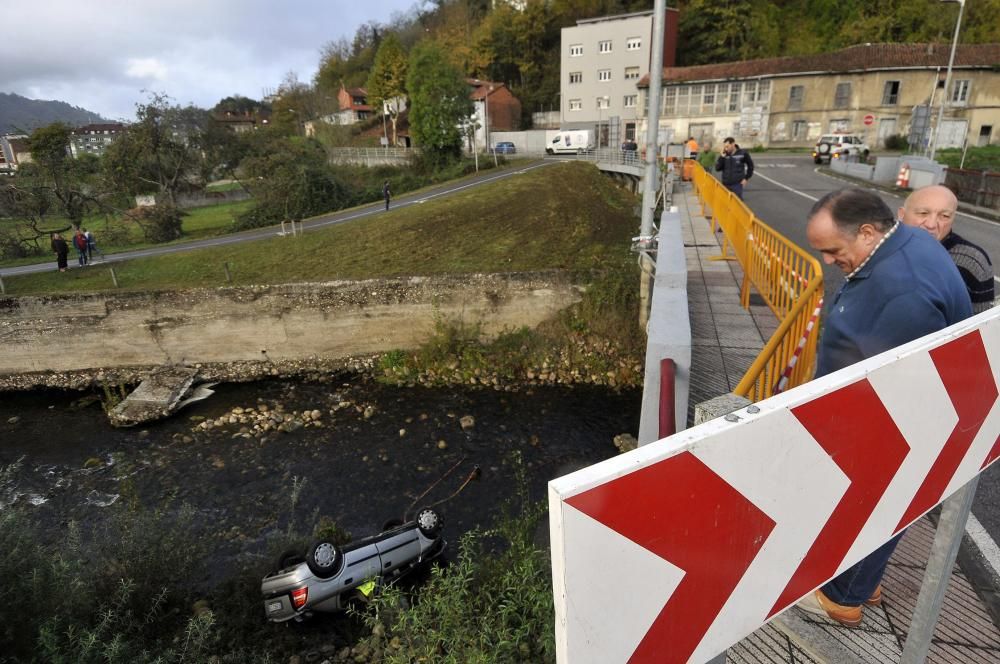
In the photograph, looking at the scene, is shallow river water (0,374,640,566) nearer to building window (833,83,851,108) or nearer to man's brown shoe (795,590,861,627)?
man's brown shoe (795,590,861,627)

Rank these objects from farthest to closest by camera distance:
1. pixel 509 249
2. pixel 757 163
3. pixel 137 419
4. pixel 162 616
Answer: pixel 757 163
pixel 509 249
pixel 137 419
pixel 162 616

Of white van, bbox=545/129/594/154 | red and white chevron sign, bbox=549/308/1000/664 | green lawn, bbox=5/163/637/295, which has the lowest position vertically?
green lawn, bbox=5/163/637/295

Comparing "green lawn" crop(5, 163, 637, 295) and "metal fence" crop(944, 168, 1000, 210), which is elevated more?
"metal fence" crop(944, 168, 1000, 210)

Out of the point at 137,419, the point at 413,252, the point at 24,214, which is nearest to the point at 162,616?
the point at 137,419

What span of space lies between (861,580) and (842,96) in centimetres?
4951

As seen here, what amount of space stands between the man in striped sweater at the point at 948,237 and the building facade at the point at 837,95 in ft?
138

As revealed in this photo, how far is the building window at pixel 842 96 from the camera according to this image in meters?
40.2

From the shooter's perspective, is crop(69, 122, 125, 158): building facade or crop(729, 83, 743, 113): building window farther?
crop(729, 83, 743, 113): building window

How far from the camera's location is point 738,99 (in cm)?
4269

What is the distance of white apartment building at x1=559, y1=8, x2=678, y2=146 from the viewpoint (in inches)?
1864

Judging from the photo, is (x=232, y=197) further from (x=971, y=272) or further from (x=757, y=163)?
(x=971, y=272)

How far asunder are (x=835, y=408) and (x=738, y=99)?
162ft

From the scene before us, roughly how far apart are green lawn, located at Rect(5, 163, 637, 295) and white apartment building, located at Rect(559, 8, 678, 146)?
29399mm

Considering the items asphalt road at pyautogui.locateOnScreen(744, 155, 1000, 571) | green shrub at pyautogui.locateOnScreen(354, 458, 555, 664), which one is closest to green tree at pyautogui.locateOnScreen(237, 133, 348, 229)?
asphalt road at pyautogui.locateOnScreen(744, 155, 1000, 571)
